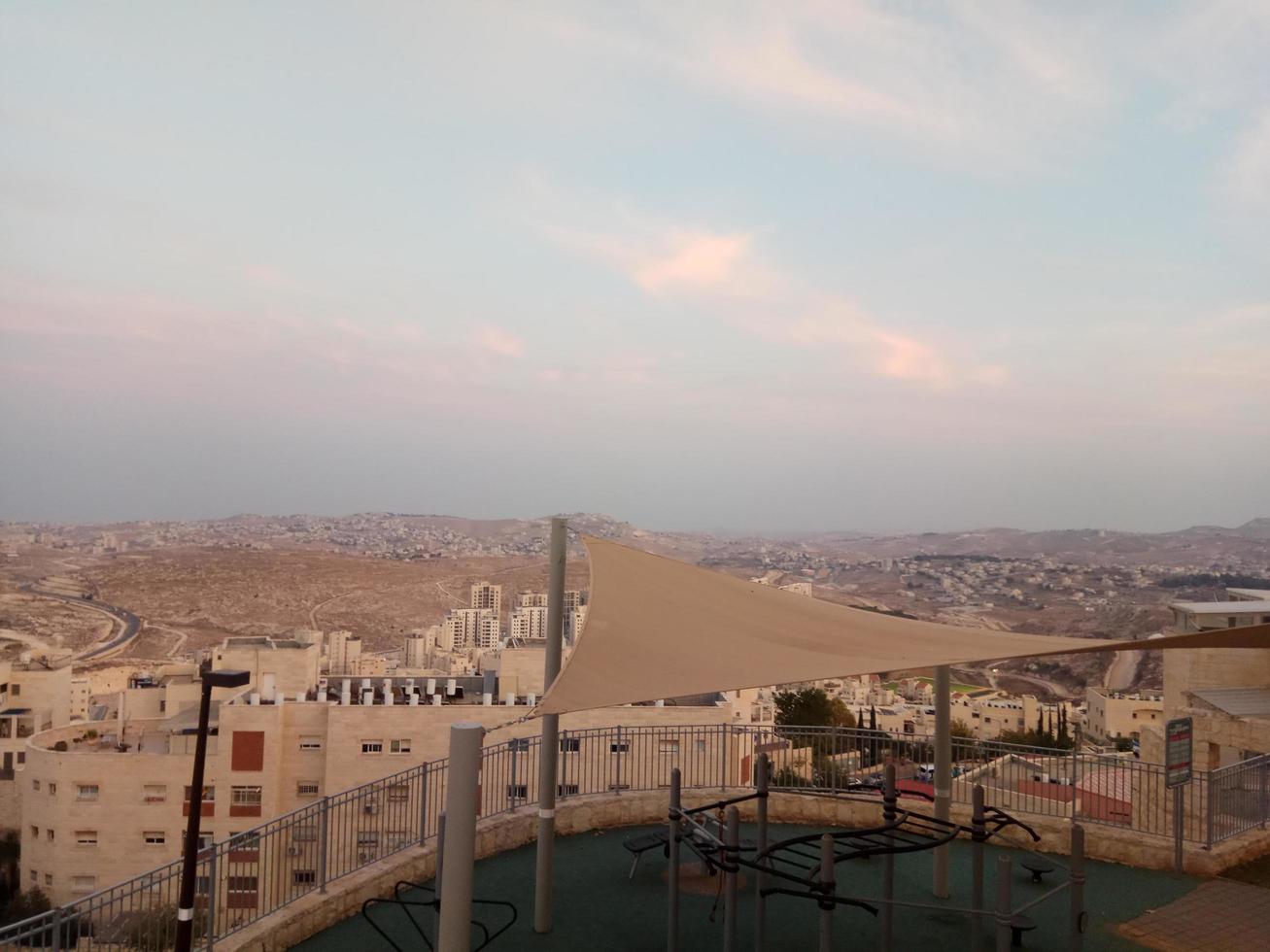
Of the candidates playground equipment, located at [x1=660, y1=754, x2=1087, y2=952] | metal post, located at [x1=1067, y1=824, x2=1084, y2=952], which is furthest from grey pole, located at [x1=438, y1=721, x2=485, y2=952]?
metal post, located at [x1=1067, y1=824, x2=1084, y2=952]

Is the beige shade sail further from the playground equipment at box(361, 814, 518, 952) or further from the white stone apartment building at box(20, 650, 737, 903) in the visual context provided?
the white stone apartment building at box(20, 650, 737, 903)

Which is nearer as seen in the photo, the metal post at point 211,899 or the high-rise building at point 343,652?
the metal post at point 211,899

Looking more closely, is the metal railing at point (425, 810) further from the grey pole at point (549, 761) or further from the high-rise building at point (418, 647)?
the high-rise building at point (418, 647)

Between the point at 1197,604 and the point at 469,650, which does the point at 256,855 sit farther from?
the point at 469,650

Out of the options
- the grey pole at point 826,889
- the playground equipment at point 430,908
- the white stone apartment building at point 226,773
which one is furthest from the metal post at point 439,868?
the white stone apartment building at point 226,773

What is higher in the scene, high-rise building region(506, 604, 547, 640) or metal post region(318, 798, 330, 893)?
metal post region(318, 798, 330, 893)

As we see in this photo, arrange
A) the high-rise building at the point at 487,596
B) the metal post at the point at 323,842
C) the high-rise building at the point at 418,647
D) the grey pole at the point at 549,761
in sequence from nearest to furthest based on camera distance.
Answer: the grey pole at the point at 549,761 < the metal post at the point at 323,842 < the high-rise building at the point at 418,647 < the high-rise building at the point at 487,596
